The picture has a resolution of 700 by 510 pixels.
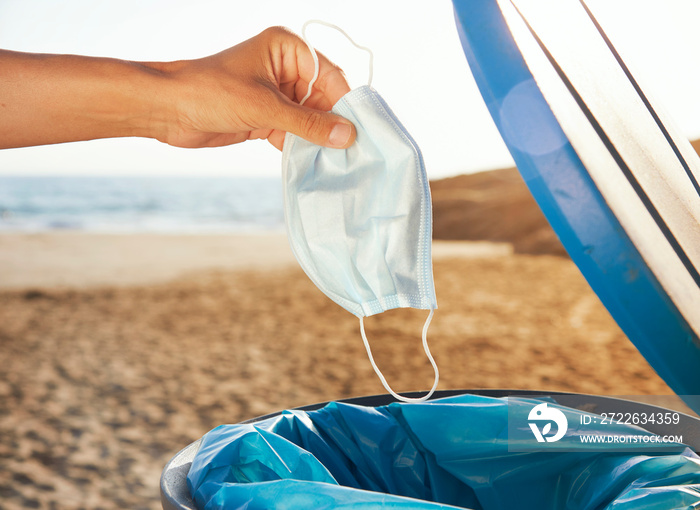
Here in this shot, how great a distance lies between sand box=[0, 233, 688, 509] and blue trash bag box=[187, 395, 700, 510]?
1.71 metres

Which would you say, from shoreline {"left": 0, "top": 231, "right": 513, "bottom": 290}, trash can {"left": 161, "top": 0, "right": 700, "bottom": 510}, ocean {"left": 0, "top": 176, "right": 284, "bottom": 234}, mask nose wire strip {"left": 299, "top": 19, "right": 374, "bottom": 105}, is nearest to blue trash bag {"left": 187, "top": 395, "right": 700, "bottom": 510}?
trash can {"left": 161, "top": 0, "right": 700, "bottom": 510}

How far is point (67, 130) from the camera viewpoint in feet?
4.25

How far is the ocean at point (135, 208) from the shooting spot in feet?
47.1

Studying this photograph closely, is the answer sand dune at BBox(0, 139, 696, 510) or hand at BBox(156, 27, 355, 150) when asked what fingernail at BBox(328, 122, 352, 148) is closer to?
hand at BBox(156, 27, 355, 150)

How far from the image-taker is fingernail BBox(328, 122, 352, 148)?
3.78 feet

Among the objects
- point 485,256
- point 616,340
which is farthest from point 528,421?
point 485,256

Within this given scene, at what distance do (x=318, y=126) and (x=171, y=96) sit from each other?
0.32 m

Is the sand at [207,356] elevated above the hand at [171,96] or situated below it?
below

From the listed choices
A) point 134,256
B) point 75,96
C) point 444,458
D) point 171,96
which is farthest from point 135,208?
point 444,458

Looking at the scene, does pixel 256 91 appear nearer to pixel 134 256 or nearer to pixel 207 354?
pixel 207 354

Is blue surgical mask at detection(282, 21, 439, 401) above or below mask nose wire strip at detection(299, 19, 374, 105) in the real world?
below

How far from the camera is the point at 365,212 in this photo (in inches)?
48.4

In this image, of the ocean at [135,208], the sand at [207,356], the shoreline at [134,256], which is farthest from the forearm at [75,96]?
the ocean at [135,208]

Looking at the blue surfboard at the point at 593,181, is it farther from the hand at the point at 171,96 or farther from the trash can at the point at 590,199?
the hand at the point at 171,96
